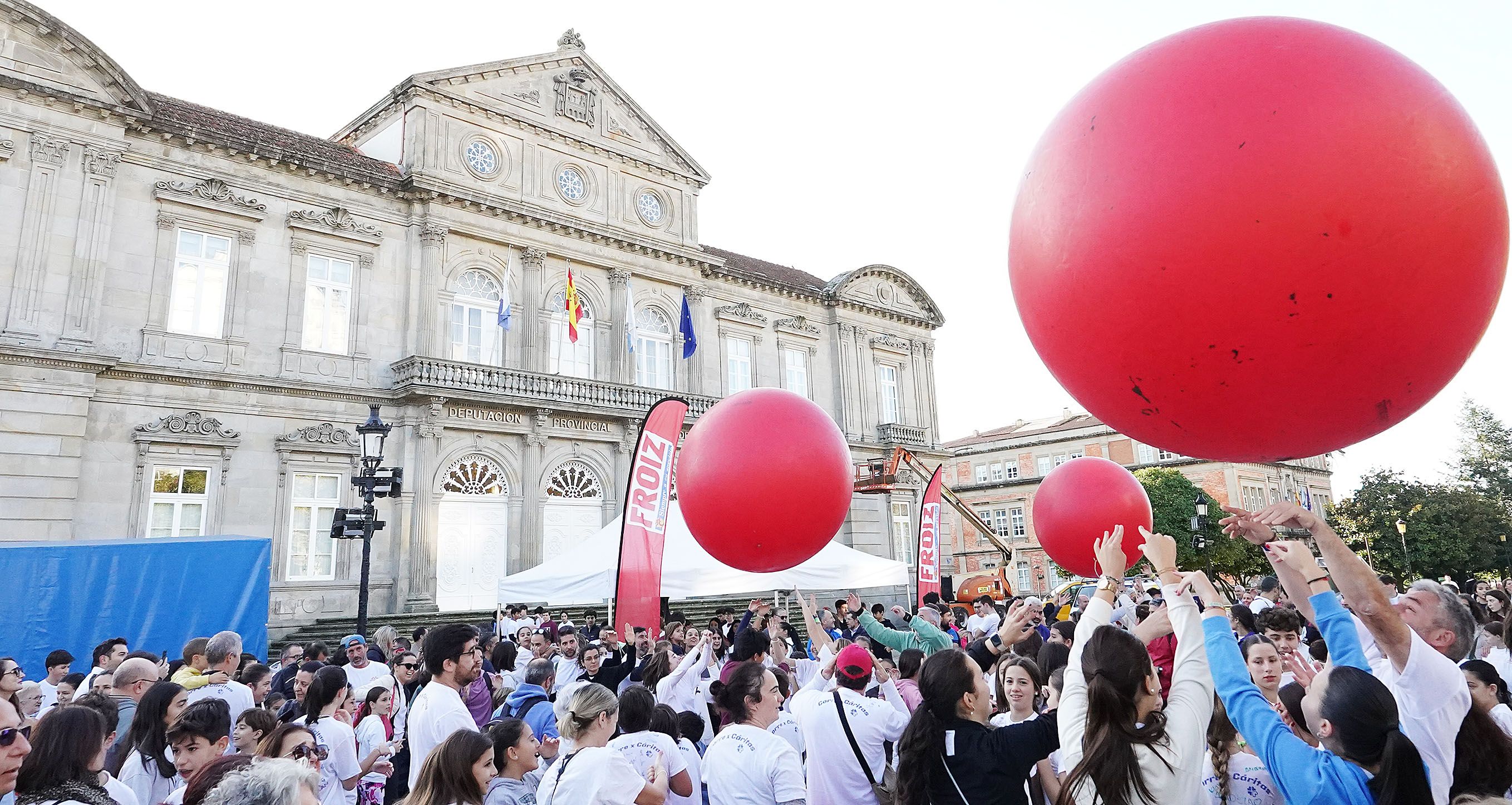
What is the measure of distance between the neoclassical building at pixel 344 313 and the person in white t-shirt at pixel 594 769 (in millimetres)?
16488

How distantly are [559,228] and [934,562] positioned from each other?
46.3 feet

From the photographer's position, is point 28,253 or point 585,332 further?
point 585,332

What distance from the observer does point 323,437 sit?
62.7 feet

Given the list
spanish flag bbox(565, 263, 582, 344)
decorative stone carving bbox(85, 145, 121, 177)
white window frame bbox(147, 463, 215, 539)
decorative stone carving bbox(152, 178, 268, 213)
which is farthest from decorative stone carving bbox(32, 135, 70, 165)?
spanish flag bbox(565, 263, 582, 344)

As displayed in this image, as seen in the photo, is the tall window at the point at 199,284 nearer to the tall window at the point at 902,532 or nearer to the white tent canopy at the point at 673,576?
the white tent canopy at the point at 673,576

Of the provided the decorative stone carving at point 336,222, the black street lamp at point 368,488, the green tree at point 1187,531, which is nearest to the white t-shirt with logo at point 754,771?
the black street lamp at point 368,488

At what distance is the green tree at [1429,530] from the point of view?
128 ft

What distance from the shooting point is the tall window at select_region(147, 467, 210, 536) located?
17.1 meters

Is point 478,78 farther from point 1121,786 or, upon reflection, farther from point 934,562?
point 1121,786

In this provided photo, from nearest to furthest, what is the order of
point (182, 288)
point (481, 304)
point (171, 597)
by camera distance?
point (171, 597)
point (182, 288)
point (481, 304)

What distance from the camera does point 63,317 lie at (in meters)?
16.4

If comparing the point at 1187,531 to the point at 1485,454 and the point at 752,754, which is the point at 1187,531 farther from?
the point at 752,754

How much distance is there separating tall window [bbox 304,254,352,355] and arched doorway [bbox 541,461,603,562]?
6.09m

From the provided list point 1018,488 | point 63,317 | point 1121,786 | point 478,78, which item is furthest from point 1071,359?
point 1018,488
